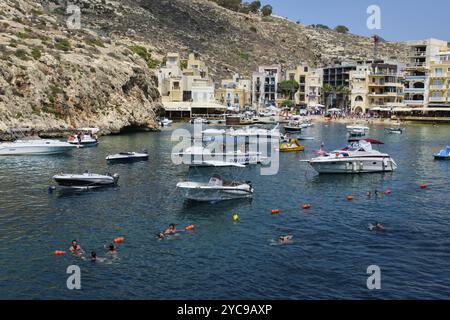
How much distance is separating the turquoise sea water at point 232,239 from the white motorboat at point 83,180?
1209 mm

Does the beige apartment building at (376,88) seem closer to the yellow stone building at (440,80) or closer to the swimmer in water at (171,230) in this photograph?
the yellow stone building at (440,80)

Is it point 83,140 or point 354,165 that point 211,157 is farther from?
point 83,140

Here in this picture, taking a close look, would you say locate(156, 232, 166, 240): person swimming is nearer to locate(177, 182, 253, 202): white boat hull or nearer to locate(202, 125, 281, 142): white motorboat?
locate(177, 182, 253, 202): white boat hull

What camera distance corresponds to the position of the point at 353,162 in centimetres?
5903

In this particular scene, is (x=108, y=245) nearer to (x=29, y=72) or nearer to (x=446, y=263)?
(x=446, y=263)

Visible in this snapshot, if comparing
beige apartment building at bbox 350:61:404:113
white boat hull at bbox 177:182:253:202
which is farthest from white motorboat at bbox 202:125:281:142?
beige apartment building at bbox 350:61:404:113

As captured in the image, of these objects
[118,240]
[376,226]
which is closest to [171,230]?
[118,240]

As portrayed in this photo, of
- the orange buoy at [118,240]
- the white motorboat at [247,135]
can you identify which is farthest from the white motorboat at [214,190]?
the white motorboat at [247,135]

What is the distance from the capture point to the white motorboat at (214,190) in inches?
1690

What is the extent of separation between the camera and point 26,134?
83.5 m

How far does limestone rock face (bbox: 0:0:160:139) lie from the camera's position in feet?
290

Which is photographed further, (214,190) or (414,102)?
(414,102)

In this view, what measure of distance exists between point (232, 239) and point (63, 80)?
73815 millimetres
